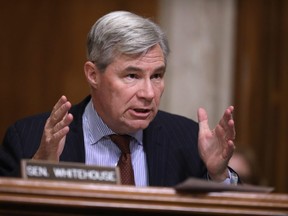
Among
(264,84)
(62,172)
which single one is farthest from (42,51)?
(62,172)

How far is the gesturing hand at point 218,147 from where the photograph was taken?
2916mm

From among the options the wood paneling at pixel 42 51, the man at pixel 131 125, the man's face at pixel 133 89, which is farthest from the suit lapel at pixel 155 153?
the wood paneling at pixel 42 51

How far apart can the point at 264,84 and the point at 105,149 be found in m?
2.28

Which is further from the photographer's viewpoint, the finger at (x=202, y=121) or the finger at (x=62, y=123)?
the finger at (x=202, y=121)

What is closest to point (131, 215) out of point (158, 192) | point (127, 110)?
point (158, 192)

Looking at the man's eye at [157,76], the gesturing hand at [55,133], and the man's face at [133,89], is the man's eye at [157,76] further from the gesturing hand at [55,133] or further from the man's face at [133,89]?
the gesturing hand at [55,133]

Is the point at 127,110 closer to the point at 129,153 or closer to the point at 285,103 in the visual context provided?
the point at 129,153

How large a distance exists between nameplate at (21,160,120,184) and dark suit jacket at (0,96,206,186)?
529 mm

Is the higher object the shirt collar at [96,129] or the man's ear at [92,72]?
the man's ear at [92,72]

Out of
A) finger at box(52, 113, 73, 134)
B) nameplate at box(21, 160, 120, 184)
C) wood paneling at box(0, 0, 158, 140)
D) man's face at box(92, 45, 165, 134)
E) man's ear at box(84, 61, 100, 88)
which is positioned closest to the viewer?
nameplate at box(21, 160, 120, 184)

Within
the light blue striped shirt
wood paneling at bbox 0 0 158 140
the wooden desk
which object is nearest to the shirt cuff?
the light blue striped shirt

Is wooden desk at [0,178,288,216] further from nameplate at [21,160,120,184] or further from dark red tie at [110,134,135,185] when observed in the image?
dark red tie at [110,134,135,185]

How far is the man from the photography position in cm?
300

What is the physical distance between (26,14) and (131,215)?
2.87m
